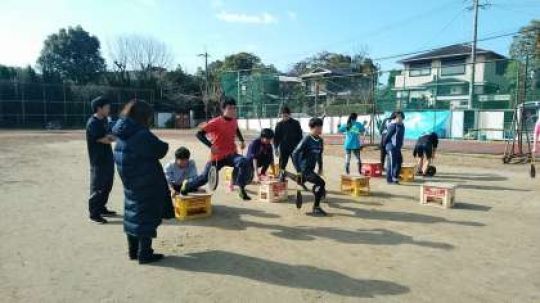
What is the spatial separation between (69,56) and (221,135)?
5387 centimetres

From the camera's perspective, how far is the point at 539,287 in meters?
4.71

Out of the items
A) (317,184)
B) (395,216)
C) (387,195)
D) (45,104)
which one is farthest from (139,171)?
(45,104)

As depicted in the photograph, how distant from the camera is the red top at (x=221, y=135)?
27.8 feet

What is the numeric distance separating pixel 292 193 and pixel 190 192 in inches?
114

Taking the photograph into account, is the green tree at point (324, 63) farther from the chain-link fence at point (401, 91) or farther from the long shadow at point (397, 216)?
the long shadow at point (397, 216)

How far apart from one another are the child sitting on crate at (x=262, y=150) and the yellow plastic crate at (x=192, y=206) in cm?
199

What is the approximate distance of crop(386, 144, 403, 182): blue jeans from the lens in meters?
11.4

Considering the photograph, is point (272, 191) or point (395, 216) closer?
point (395, 216)

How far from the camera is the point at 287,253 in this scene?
19.0 feet

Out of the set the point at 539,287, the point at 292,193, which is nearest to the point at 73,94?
the point at 292,193

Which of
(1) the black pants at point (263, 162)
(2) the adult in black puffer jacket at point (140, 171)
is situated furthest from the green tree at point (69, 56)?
(2) the adult in black puffer jacket at point (140, 171)

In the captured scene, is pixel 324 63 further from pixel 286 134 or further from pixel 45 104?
pixel 286 134

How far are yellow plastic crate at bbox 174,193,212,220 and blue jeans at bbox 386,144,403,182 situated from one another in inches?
212

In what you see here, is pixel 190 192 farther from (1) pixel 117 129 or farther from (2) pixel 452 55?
(2) pixel 452 55
